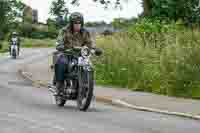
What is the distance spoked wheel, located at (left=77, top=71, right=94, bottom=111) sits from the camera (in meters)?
14.0

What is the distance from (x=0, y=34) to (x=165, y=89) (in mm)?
80198

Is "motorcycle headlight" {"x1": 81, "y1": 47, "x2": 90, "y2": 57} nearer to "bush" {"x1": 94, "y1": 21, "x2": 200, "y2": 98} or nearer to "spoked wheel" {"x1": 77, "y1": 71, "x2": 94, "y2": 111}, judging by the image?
"spoked wheel" {"x1": 77, "y1": 71, "x2": 94, "y2": 111}

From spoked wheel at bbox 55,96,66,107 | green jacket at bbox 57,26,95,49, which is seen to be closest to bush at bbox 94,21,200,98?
spoked wheel at bbox 55,96,66,107

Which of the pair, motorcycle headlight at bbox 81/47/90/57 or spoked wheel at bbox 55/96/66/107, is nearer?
motorcycle headlight at bbox 81/47/90/57

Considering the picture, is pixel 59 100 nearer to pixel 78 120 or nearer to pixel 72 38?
pixel 72 38

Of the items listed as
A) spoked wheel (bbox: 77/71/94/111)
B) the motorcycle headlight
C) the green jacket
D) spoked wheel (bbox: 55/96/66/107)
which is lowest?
spoked wheel (bbox: 55/96/66/107)

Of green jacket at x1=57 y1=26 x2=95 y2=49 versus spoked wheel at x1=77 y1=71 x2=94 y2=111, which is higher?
green jacket at x1=57 y1=26 x2=95 y2=49

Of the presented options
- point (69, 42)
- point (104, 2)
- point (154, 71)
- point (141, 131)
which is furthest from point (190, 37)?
point (104, 2)

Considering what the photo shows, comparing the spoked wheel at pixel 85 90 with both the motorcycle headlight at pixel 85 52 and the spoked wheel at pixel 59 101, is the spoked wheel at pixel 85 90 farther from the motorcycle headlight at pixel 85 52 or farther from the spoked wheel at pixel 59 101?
the spoked wheel at pixel 59 101

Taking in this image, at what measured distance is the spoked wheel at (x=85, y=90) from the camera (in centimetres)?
1403

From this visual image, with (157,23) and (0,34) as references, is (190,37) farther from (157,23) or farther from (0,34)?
(0,34)

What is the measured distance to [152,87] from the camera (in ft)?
65.1

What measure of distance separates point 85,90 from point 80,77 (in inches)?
10.1

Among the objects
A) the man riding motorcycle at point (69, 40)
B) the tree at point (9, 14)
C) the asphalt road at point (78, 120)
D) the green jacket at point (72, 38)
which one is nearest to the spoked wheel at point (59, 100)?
the asphalt road at point (78, 120)
